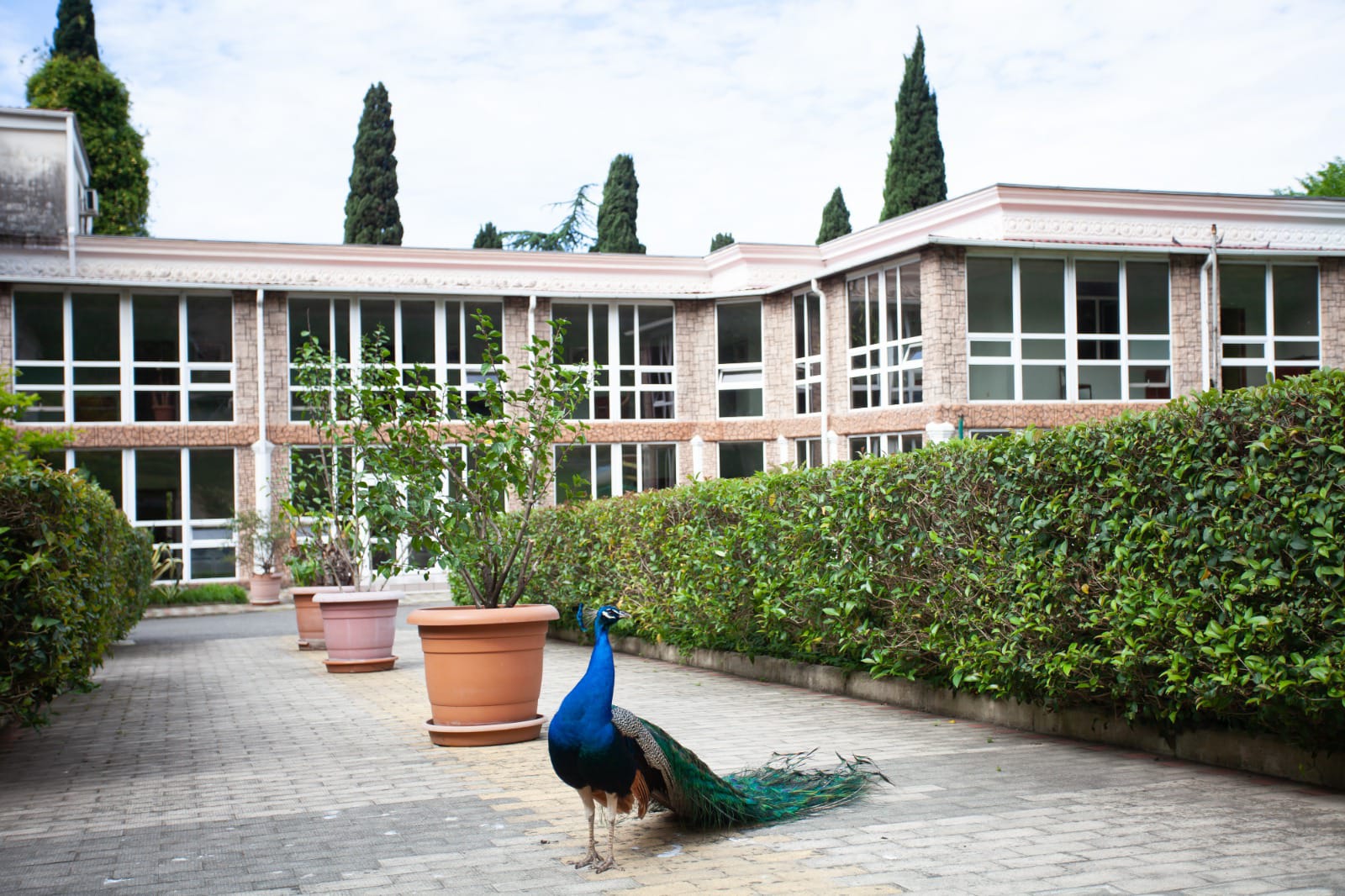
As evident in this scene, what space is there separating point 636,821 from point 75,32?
49707 mm

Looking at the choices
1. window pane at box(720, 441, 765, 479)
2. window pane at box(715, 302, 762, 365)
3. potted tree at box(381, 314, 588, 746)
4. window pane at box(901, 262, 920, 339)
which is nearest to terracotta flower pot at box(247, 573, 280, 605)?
window pane at box(720, 441, 765, 479)

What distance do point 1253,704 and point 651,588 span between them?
7.72 metres

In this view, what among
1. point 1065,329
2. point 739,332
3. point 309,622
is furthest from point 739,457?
point 309,622

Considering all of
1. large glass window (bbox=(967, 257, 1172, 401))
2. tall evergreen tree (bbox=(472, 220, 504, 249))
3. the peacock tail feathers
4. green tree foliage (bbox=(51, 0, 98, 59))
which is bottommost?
the peacock tail feathers

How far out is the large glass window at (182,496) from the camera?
27.0m

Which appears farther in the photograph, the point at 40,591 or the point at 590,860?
the point at 40,591

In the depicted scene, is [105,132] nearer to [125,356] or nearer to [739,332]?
[125,356]

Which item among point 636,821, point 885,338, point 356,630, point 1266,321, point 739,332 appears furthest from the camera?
point 739,332

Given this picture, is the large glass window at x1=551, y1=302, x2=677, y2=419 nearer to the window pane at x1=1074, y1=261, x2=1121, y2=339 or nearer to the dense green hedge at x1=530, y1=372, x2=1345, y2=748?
the window pane at x1=1074, y1=261, x2=1121, y2=339

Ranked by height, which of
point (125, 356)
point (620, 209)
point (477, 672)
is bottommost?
point (477, 672)

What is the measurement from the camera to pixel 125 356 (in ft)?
89.5

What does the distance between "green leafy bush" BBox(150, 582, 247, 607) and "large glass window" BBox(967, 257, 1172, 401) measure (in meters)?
16.1

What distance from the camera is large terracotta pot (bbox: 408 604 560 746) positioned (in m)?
7.98

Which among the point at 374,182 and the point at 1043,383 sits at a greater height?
the point at 374,182
